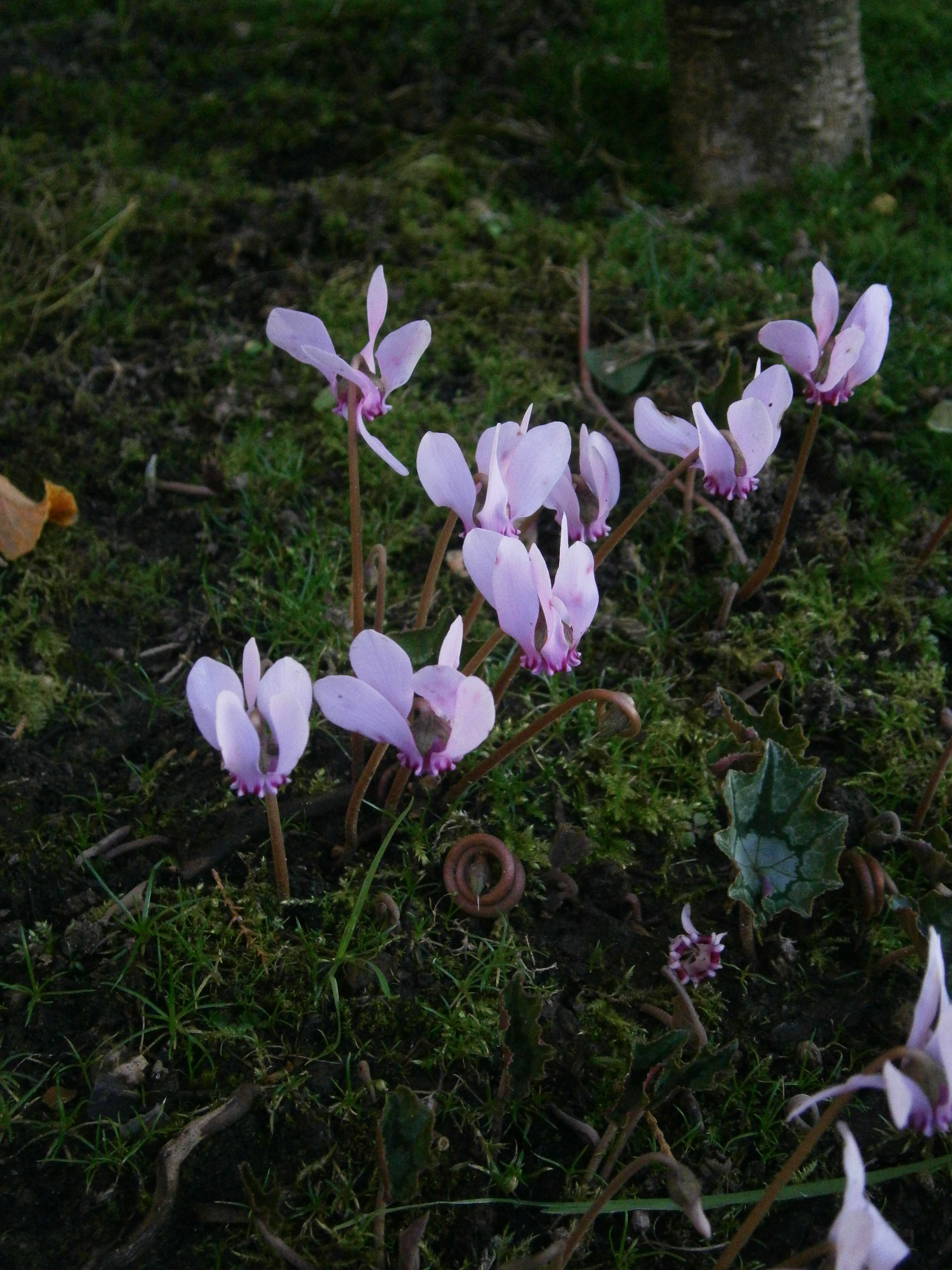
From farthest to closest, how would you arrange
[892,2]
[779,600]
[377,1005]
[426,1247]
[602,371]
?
1. [892,2]
2. [602,371]
3. [779,600]
4. [377,1005]
5. [426,1247]

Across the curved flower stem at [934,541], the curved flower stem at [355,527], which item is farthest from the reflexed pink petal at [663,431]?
the curved flower stem at [934,541]

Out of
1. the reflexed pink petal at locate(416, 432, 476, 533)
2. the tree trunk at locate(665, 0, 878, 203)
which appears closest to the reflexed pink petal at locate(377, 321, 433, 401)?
the reflexed pink petal at locate(416, 432, 476, 533)

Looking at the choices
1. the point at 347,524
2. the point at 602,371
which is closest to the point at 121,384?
the point at 347,524

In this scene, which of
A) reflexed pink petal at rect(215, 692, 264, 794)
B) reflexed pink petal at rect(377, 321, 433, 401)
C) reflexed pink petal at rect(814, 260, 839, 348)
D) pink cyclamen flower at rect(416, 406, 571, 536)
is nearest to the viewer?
reflexed pink petal at rect(215, 692, 264, 794)

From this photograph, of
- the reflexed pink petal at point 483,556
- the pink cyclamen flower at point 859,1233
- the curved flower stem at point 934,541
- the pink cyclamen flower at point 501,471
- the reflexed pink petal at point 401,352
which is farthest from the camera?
the curved flower stem at point 934,541

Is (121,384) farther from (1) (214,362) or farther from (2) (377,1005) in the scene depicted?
(2) (377,1005)

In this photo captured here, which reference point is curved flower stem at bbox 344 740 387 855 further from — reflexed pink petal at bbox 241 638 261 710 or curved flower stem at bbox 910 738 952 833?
curved flower stem at bbox 910 738 952 833

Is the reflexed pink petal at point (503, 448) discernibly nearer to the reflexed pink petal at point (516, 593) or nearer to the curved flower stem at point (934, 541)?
the reflexed pink petal at point (516, 593)
